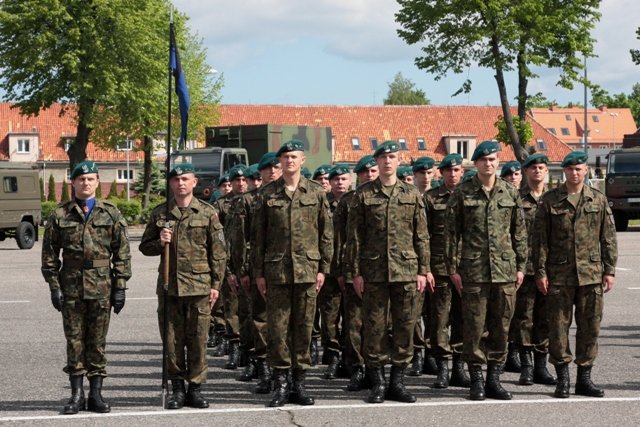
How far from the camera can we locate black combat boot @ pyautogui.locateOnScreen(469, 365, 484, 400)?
9.66 metres

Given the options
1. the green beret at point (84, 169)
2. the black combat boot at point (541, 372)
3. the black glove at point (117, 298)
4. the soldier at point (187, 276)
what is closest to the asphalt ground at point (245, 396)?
the black combat boot at point (541, 372)

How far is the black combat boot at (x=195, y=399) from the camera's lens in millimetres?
9430

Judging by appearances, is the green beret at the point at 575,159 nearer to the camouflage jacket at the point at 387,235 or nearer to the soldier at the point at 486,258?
the soldier at the point at 486,258

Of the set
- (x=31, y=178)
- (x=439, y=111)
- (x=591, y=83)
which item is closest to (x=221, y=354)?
(x=31, y=178)

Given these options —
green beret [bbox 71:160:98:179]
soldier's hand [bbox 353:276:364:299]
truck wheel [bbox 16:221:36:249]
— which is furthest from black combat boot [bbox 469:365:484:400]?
truck wheel [bbox 16:221:36:249]

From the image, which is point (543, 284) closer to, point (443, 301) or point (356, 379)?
point (443, 301)

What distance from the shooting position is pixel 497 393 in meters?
9.71

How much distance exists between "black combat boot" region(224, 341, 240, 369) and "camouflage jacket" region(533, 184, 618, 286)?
3303mm

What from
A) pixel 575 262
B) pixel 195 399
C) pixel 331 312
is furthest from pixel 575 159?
pixel 195 399

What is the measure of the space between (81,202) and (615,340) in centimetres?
663

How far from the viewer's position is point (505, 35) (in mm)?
45125

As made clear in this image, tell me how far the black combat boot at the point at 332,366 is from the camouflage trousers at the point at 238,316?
0.73 metres

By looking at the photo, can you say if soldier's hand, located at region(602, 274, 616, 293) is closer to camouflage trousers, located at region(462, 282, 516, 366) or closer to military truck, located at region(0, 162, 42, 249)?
camouflage trousers, located at region(462, 282, 516, 366)

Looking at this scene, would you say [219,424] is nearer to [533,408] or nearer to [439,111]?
[533,408]
